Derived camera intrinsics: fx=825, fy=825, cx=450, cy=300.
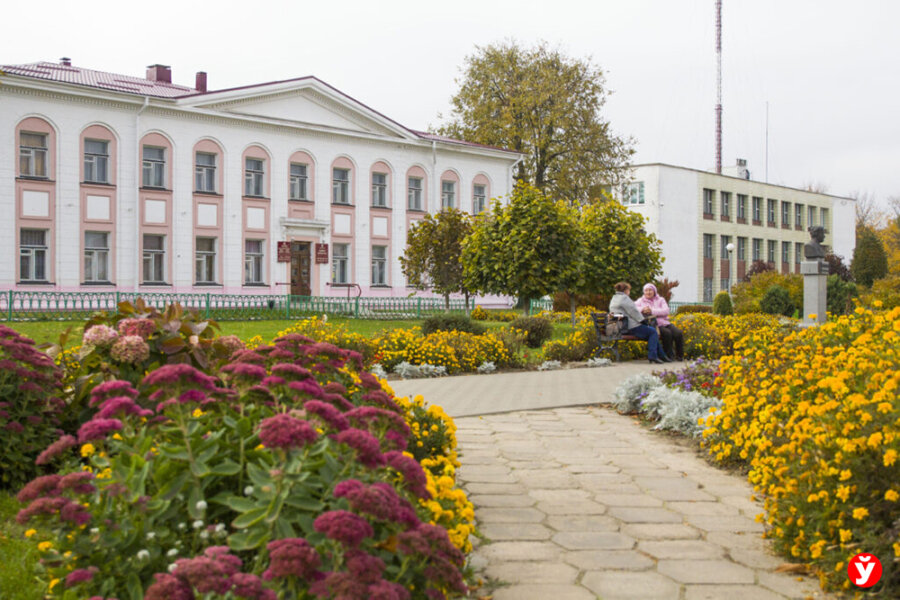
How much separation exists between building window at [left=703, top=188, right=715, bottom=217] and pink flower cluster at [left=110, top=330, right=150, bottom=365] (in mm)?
55943

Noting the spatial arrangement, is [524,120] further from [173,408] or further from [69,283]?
[173,408]

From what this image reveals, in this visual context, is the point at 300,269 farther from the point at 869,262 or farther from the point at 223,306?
the point at 869,262

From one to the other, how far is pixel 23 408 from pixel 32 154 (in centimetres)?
2696

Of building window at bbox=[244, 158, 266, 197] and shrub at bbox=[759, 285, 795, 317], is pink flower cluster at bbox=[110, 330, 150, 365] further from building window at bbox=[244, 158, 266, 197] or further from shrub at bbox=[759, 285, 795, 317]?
shrub at bbox=[759, 285, 795, 317]

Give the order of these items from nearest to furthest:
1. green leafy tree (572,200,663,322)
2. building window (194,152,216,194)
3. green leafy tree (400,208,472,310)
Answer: green leafy tree (572,200,663,322)
green leafy tree (400,208,472,310)
building window (194,152,216,194)

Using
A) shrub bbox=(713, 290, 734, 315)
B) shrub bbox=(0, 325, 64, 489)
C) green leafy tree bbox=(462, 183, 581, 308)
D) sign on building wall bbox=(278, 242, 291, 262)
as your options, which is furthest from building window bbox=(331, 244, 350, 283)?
shrub bbox=(0, 325, 64, 489)

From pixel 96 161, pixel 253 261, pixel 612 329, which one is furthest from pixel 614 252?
pixel 96 161

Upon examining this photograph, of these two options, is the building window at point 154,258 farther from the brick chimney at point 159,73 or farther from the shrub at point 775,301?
the shrub at point 775,301

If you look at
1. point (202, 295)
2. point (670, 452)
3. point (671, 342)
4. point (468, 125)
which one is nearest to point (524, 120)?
point (468, 125)

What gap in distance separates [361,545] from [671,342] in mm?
13102

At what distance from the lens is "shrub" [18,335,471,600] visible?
7.70ft

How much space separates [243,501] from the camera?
8.70 ft

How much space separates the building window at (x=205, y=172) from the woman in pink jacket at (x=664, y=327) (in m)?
21.7

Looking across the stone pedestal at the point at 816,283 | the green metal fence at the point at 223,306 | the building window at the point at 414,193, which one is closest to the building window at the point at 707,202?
the building window at the point at 414,193
